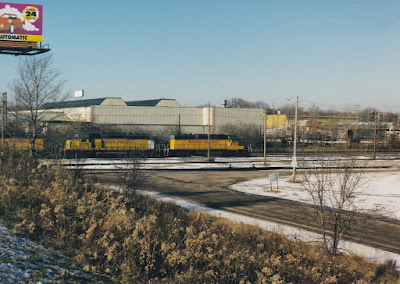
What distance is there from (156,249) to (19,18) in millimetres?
25979

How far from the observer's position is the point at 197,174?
33.1m

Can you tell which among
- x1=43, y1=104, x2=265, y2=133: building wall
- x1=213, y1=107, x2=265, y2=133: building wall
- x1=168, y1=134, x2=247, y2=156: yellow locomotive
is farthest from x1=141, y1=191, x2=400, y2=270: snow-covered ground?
x1=213, y1=107, x2=265, y2=133: building wall

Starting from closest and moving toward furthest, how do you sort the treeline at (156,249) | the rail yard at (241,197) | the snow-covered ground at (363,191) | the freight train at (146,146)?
the treeline at (156,249), the rail yard at (241,197), the snow-covered ground at (363,191), the freight train at (146,146)

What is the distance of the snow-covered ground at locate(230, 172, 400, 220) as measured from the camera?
20.9 meters

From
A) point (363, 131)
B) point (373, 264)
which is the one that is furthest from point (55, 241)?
point (363, 131)

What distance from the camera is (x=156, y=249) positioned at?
8.86 metres

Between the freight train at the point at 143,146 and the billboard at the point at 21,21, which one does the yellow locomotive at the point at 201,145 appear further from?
the billboard at the point at 21,21

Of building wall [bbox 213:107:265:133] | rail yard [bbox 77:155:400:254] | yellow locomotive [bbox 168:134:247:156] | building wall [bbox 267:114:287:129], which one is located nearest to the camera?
rail yard [bbox 77:155:400:254]

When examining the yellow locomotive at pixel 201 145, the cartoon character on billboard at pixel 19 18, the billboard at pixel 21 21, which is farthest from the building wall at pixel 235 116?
the cartoon character on billboard at pixel 19 18

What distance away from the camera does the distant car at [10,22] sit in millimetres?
27094

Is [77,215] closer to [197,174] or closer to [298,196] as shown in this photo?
[298,196]

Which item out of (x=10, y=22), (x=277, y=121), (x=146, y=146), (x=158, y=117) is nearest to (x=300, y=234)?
(x=10, y=22)

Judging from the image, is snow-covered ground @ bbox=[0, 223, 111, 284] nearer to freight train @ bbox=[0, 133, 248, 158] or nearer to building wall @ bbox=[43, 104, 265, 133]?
freight train @ bbox=[0, 133, 248, 158]

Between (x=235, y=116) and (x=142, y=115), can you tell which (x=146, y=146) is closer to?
(x=142, y=115)
